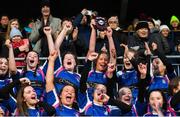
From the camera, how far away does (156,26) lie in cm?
1184

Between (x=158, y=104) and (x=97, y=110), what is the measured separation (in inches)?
33.3

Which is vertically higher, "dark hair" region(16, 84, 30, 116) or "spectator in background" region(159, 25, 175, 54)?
"spectator in background" region(159, 25, 175, 54)

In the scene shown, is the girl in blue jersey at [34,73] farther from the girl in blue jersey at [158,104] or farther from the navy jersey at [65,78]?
the girl in blue jersey at [158,104]

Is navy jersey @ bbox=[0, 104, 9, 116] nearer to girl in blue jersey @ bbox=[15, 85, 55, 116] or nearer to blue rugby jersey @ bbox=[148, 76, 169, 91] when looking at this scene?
girl in blue jersey @ bbox=[15, 85, 55, 116]

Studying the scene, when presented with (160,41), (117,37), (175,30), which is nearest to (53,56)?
(117,37)

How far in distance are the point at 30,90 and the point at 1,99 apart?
0.71 meters

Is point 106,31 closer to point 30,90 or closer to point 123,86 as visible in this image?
point 123,86

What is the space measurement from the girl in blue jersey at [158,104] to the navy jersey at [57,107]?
3.27 ft

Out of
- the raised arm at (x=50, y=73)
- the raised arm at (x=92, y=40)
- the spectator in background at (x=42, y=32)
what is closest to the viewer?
the raised arm at (x=50, y=73)

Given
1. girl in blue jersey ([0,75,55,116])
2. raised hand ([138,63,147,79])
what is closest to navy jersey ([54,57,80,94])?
girl in blue jersey ([0,75,55,116])

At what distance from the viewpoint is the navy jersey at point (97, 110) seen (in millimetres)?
8695

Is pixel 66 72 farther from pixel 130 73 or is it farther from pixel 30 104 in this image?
pixel 30 104

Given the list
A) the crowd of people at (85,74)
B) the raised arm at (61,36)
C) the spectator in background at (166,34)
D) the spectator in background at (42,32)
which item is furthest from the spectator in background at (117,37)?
the raised arm at (61,36)

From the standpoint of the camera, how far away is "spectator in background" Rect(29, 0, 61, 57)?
1038 centimetres
